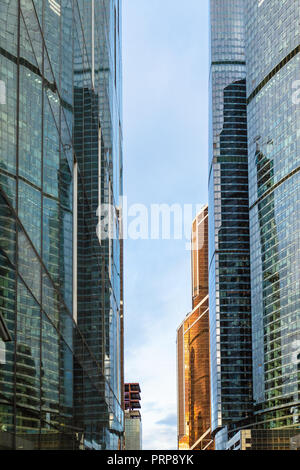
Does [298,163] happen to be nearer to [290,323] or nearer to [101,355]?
[290,323]

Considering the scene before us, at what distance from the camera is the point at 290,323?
5733 inches

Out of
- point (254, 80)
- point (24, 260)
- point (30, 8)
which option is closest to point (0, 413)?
point (24, 260)

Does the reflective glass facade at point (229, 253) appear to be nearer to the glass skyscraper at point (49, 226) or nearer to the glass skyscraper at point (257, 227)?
the glass skyscraper at point (257, 227)

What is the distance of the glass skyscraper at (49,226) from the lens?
1382cm

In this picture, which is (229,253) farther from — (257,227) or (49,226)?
(49,226)

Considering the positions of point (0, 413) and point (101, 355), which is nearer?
point (0, 413)

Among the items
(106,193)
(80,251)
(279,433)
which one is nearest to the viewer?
(80,251)

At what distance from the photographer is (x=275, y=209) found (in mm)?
156875

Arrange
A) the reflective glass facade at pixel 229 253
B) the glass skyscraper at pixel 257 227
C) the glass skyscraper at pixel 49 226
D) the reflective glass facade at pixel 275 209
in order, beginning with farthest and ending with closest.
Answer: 1. the reflective glass facade at pixel 229 253
2. the glass skyscraper at pixel 257 227
3. the reflective glass facade at pixel 275 209
4. the glass skyscraper at pixel 49 226

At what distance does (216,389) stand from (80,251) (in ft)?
505

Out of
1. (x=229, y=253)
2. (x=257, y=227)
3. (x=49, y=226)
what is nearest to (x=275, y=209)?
(x=257, y=227)

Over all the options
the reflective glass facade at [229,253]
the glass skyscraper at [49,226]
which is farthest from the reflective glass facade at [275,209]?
the glass skyscraper at [49,226]

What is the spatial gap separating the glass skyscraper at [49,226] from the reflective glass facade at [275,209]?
115 m

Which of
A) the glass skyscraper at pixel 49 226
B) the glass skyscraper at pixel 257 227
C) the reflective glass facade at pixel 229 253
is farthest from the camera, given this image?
the reflective glass facade at pixel 229 253
